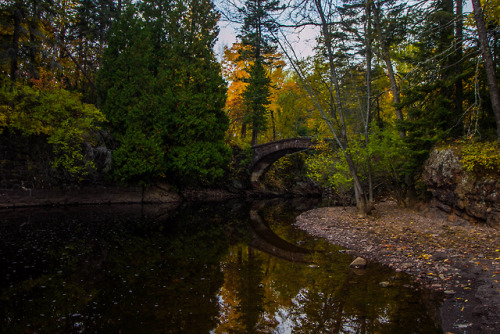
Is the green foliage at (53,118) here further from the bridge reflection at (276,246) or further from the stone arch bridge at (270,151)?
the stone arch bridge at (270,151)

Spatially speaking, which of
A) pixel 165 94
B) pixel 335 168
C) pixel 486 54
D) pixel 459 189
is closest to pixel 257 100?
pixel 165 94

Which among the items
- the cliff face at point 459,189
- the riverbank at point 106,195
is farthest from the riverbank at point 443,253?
the riverbank at point 106,195

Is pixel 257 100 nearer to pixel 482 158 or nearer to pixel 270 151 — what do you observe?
pixel 270 151

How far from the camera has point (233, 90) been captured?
2986 centimetres

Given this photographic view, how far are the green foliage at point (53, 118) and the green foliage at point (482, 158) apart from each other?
16842 mm

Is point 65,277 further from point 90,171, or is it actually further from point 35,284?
point 90,171

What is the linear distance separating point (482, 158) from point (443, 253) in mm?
3447

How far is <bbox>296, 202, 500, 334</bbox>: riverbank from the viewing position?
4527 millimetres

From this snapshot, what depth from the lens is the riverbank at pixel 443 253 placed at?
453 centimetres

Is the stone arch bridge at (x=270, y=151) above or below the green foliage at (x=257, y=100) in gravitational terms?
below

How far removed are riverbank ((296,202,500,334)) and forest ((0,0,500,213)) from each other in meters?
2.01

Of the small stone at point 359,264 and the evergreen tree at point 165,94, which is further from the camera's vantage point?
the evergreen tree at point 165,94

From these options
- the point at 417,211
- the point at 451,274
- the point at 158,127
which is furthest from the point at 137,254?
the point at 158,127

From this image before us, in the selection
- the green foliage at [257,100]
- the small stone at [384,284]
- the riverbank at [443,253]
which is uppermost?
the green foliage at [257,100]
